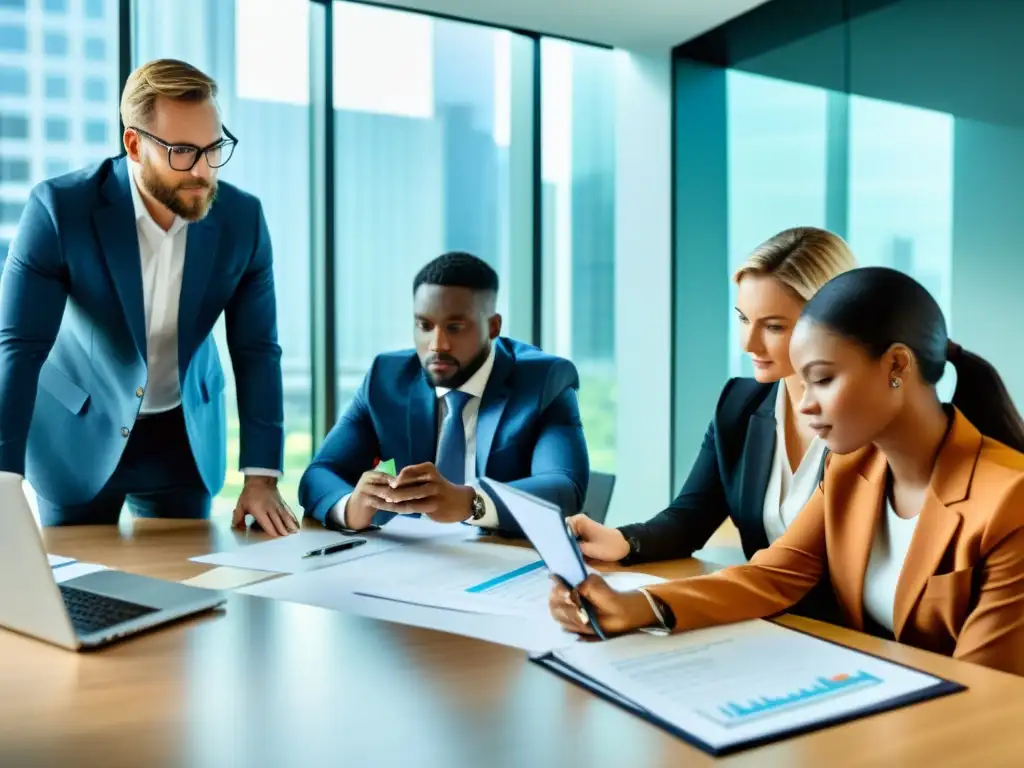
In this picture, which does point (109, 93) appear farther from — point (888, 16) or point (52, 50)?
point (888, 16)

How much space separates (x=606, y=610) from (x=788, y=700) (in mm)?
303

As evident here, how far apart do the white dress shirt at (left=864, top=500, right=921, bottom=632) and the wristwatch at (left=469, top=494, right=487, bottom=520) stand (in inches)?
32.4

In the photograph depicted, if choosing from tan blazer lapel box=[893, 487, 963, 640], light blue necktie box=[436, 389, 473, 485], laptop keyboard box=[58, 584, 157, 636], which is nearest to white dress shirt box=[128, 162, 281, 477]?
light blue necktie box=[436, 389, 473, 485]

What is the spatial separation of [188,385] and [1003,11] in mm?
3263

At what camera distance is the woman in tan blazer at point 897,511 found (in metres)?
1.35

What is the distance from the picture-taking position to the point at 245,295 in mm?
2527

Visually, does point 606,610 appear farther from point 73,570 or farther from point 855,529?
point 73,570

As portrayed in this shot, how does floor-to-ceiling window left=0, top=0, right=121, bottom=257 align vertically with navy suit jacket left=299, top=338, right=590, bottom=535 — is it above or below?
above

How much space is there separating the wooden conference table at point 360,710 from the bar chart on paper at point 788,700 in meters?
0.05

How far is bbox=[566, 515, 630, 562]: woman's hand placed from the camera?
72.3 inches

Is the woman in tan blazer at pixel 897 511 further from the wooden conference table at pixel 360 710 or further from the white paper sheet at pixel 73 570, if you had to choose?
the white paper sheet at pixel 73 570

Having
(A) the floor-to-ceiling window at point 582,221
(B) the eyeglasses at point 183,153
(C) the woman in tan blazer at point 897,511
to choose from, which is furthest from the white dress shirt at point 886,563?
(A) the floor-to-ceiling window at point 582,221

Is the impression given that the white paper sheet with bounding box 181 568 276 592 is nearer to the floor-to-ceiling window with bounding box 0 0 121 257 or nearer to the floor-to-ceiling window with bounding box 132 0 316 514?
the floor-to-ceiling window with bounding box 132 0 316 514

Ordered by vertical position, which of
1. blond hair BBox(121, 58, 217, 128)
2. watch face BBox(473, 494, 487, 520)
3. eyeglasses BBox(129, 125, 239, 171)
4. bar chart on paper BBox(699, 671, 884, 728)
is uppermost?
blond hair BBox(121, 58, 217, 128)
